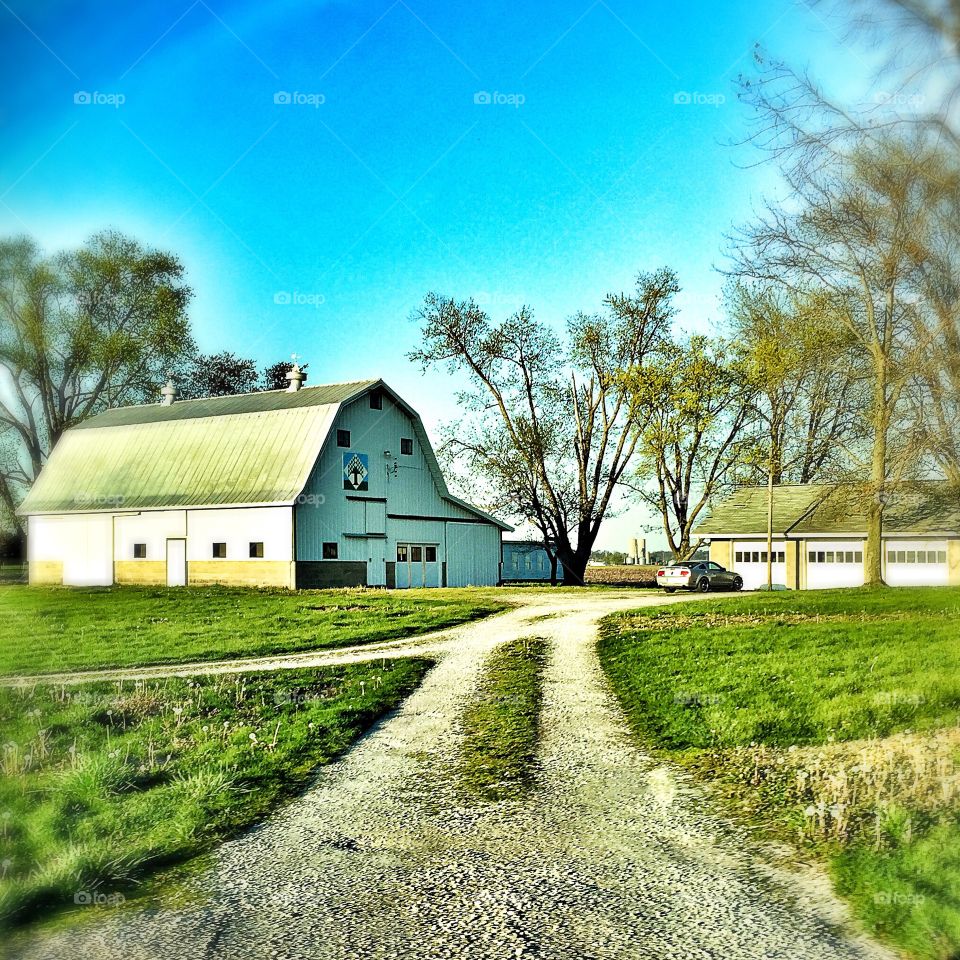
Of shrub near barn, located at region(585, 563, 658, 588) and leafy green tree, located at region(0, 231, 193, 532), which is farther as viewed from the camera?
shrub near barn, located at region(585, 563, 658, 588)

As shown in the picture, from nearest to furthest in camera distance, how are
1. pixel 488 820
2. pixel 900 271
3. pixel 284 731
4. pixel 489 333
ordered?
pixel 488 820, pixel 900 271, pixel 284 731, pixel 489 333

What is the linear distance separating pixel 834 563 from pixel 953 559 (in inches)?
191

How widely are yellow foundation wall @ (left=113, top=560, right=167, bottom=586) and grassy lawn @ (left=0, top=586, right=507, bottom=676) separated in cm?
679

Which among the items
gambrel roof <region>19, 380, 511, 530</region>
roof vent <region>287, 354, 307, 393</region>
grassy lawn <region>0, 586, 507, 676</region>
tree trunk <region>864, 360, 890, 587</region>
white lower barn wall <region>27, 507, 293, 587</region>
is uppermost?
roof vent <region>287, 354, 307, 393</region>

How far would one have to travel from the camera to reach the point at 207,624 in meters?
20.4

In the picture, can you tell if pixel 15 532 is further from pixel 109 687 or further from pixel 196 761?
pixel 109 687

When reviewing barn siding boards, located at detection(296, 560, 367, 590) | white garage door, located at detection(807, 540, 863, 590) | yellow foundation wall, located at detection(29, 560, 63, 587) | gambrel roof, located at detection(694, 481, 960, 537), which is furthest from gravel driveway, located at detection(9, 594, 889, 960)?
white garage door, located at detection(807, 540, 863, 590)

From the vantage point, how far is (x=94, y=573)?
1491 inches

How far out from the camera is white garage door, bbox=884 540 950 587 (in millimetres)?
39562

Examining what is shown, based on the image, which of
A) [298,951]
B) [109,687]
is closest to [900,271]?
[298,951]

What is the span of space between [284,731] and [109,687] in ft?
12.1

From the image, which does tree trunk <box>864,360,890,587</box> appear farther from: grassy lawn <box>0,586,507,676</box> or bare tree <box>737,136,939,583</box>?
grassy lawn <box>0,586,507,676</box>

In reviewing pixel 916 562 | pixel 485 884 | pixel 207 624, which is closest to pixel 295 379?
pixel 207 624

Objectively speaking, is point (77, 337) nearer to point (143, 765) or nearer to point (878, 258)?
point (143, 765)
